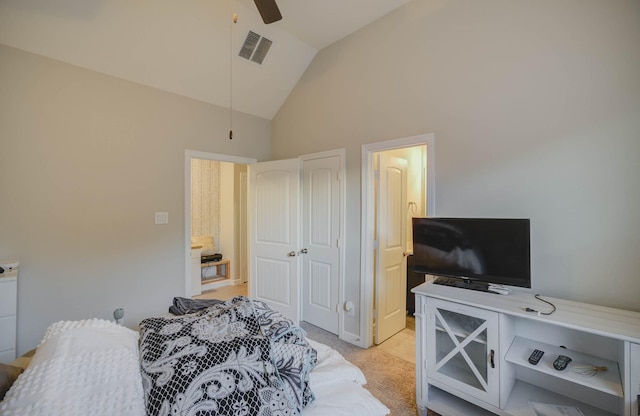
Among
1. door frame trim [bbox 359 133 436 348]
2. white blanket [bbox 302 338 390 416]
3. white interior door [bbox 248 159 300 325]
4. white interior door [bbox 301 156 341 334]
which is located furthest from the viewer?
white interior door [bbox 248 159 300 325]

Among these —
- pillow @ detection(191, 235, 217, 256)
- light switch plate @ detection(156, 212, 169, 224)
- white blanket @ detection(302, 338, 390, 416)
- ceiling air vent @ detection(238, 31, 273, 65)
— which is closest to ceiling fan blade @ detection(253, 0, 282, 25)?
ceiling air vent @ detection(238, 31, 273, 65)

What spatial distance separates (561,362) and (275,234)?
268 centimetres

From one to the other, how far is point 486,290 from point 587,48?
5.34ft

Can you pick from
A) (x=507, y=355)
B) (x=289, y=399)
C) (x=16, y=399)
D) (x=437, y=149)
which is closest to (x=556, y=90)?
(x=437, y=149)

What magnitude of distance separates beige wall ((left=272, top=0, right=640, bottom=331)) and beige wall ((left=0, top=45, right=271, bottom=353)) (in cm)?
232

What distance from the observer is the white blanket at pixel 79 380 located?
29.1 inches

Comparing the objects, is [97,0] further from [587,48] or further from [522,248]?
[522,248]

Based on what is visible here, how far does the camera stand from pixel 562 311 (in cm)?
154

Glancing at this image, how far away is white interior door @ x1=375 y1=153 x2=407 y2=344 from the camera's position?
2.88 metres

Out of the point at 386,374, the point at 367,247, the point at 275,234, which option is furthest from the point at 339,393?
the point at 275,234

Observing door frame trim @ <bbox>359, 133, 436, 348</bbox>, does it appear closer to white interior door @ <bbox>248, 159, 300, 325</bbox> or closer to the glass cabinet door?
white interior door @ <bbox>248, 159, 300, 325</bbox>

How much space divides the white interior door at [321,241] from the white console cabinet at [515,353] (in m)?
1.28

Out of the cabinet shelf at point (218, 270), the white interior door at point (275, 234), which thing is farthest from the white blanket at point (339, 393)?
the cabinet shelf at point (218, 270)

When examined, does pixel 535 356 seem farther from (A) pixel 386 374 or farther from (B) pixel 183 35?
(B) pixel 183 35
